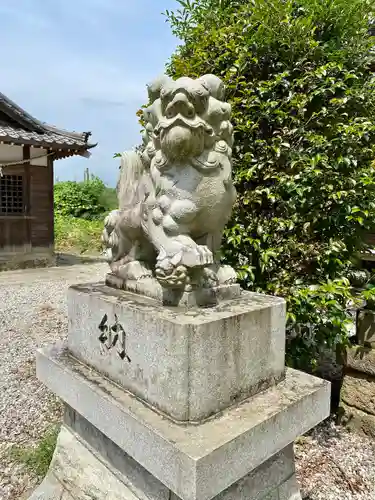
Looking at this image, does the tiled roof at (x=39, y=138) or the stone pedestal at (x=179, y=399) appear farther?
the tiled roof at (x=39, y=138)

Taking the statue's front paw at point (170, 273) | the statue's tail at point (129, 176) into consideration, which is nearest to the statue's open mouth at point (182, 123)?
the statue's tail at point (129, 176)

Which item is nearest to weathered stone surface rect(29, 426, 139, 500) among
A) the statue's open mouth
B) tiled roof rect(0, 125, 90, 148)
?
the statue's open mouth

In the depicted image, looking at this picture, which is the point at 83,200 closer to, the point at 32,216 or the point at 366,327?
the point at 32,216

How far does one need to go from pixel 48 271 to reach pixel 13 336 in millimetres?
4848

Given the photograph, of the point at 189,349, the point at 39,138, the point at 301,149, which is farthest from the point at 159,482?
the point at 39,138

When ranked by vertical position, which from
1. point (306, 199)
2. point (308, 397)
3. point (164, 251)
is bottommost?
point (308, 397)

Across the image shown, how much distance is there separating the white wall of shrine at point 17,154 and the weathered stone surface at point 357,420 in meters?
8.74

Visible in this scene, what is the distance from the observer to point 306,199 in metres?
2.75

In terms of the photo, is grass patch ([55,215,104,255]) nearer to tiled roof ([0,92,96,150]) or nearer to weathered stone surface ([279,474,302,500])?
tiled roof ([0,92,96,150])

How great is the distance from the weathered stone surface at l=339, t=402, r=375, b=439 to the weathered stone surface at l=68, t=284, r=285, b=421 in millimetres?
1741

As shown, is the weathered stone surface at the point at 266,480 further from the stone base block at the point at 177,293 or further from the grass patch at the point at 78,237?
the grass patch at the point at 78,237

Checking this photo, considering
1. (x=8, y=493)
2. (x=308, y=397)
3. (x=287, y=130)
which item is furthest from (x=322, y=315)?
(x=8, y=493)

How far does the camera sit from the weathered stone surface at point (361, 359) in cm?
304

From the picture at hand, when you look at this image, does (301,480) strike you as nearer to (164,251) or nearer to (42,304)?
(164,251)
